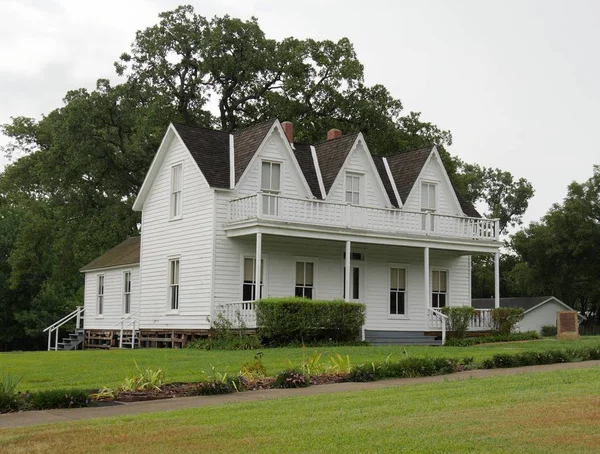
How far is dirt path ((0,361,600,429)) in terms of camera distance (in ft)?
39.6

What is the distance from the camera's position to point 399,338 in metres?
33.4

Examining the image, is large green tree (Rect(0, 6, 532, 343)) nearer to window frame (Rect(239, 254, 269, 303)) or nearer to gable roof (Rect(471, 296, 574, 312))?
window frame (Rect(239, 254, 269, 303))

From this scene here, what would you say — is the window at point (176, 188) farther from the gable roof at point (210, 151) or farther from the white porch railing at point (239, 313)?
the white porch railing at point (239, 313)

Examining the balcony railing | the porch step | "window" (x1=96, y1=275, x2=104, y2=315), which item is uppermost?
the balcony railing

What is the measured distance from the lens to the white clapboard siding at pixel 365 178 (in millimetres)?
35000

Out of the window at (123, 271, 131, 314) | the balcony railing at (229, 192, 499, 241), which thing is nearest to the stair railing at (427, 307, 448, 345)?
the balcony railing at (229, 192, 499, 241)

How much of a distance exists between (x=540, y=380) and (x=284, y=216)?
667 inches

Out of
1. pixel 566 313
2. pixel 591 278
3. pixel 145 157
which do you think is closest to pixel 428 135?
pixel 145 157

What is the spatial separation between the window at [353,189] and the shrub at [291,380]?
19713mm

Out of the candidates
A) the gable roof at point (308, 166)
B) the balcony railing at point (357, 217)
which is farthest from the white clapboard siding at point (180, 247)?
the gable roof at point (308, 166)

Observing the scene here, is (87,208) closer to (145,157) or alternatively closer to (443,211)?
(145,157)

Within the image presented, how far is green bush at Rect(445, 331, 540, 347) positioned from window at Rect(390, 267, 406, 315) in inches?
183

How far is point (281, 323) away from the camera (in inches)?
1112

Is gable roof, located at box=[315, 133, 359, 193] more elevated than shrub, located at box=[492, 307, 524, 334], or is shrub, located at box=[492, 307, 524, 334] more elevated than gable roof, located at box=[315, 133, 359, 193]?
gable roof, located at box=[315, 133, 359, 193]
